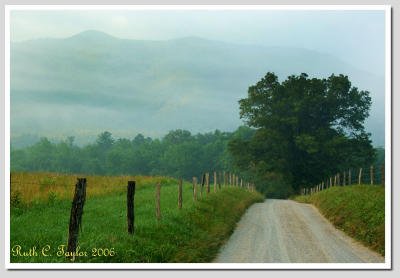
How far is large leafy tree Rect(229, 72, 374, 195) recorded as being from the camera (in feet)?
162

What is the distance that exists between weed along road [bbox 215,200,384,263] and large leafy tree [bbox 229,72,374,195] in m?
29.4

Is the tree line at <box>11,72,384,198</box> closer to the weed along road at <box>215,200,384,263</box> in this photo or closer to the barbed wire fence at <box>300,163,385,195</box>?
the barbed wire fence at <box>300,163,385,195</box>


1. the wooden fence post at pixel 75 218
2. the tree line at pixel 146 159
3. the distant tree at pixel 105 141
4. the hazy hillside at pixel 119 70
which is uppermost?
the hazy hillside at pixel 119 70

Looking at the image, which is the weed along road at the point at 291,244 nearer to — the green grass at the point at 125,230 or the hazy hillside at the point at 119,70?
the green grass at the point at 125,230

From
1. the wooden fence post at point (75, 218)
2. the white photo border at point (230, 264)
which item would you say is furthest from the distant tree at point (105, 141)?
the wooden fence post at point (75, 218)

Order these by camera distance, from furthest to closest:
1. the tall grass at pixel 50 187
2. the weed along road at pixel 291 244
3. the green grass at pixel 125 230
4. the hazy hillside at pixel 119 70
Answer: the hazy hillside at pixel 119 70 < the tall grass at pixel 50 187 < the weed along road at pixel 291 244 < the green grass at pixel 125 230

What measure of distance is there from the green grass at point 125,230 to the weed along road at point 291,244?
769mm

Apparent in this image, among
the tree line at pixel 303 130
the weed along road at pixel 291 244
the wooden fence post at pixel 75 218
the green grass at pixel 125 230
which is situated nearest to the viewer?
the wooden fence post at pixel 75 218

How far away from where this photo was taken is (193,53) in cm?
3834

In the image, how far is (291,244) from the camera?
14742mm

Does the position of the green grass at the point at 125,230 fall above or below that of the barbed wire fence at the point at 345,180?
above

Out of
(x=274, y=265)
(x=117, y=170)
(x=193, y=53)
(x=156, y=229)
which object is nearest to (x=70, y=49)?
(x=193, y=53)

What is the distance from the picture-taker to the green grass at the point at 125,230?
10.7 metres

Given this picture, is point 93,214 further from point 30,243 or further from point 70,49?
point 70,49
